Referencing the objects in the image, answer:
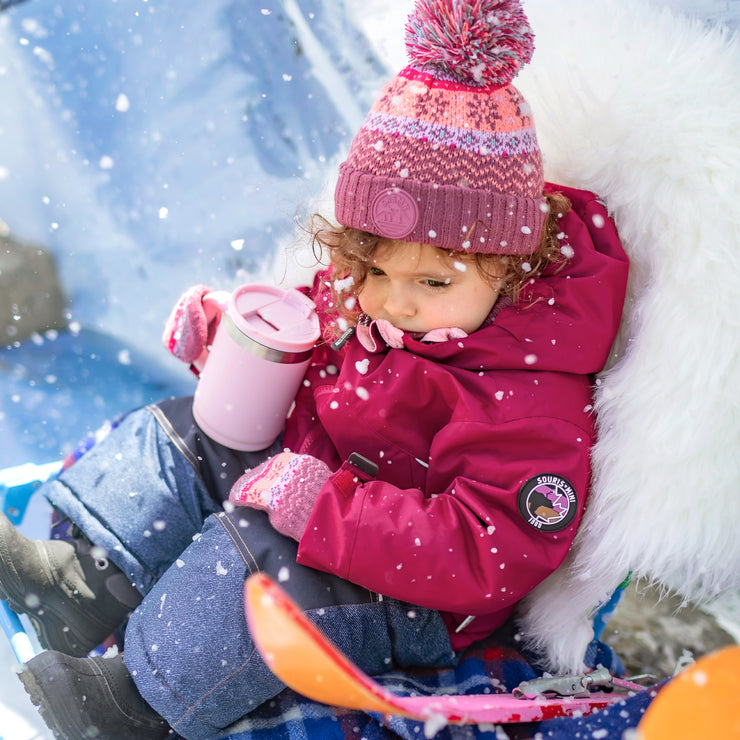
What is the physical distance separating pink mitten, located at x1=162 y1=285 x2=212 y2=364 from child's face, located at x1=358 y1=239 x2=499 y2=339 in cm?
40

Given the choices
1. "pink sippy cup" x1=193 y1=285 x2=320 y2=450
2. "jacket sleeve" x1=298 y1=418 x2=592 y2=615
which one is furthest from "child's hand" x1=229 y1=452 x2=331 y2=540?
"pink sippy cup" x1=193 y1=285 x2=320 y2=450

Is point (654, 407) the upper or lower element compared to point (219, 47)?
lower

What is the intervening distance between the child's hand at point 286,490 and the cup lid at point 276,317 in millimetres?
189

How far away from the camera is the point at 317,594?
943 mm

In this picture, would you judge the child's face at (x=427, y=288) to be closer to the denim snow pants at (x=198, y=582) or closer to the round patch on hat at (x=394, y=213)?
the round patch on hat at (x=394, y=213)

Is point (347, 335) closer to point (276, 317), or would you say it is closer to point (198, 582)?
point (276, 317)

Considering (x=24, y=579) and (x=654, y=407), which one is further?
(x=24, y=579)

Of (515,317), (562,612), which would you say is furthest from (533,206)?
(562,612)

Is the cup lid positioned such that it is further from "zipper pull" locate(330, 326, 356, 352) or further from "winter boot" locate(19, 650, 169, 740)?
"winter boot" locate(19, 650, 169, 740)

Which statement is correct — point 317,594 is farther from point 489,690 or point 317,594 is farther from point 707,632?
point 707,632

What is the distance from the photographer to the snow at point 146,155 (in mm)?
1522

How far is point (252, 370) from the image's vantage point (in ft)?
3.66

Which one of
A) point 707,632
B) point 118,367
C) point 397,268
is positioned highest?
point 397,268

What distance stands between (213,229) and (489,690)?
115 centimetres
